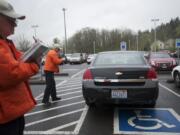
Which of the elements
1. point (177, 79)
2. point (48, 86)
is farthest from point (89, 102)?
point (177, 79)

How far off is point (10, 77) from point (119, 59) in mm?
5618

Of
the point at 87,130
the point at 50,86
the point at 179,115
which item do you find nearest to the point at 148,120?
the point at 179,115

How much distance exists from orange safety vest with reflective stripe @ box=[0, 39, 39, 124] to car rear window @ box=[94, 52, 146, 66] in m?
5.00

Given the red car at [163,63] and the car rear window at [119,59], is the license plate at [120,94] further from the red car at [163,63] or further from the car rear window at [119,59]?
the red car at [163,63]

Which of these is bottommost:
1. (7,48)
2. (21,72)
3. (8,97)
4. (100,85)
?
(100,85)

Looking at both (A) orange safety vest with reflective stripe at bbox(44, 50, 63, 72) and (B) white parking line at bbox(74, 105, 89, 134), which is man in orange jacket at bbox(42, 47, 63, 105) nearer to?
(A) orange safety vest with reflective stripe at bbox(44, 50, 63, 72)

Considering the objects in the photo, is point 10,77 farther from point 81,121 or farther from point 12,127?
point 81,121

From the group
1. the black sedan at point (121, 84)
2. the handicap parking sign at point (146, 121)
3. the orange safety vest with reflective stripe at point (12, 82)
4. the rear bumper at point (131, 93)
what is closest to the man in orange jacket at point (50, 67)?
the black sedan at point (121, 84)

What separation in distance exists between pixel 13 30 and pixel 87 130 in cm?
351

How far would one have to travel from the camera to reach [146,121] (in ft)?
21.7

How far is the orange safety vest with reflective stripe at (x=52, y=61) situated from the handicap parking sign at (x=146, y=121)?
2.16m

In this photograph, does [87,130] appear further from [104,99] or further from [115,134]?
[104,99]

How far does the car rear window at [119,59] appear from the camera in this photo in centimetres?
773

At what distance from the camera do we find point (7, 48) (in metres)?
2.63
